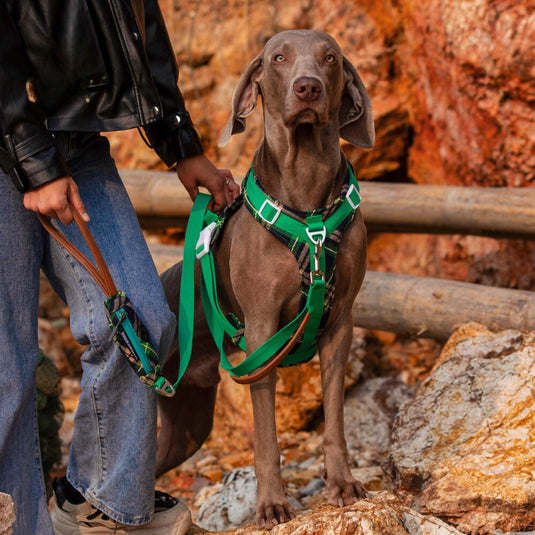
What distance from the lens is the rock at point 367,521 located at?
210cm

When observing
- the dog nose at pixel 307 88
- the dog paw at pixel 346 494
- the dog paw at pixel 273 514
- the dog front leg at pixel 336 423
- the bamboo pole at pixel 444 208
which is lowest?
the bamboo pole at pixel 444 208

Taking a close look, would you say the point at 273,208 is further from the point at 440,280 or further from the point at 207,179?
the point at 440,280

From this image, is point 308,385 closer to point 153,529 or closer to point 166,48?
point 153,529

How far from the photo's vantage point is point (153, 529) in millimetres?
2516

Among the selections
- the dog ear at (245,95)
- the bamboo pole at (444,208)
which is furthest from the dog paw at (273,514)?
the bamboo pole at (444,208)

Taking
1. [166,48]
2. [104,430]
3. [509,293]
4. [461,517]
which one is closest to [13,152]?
[166,48]

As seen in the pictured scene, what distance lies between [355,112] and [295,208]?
1.27 ft

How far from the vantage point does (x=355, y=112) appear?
8.16ft

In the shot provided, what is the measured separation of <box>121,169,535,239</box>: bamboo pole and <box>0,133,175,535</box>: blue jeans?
2.24 m

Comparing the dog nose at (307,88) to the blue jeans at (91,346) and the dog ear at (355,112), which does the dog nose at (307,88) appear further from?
the blue jeans at (91,346)

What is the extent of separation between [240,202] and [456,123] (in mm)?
2960

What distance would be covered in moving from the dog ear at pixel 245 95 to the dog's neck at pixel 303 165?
0.11m

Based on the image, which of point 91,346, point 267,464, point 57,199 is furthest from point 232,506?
point 57,199

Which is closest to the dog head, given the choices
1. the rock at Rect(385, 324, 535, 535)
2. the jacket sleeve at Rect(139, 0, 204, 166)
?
the jacket sleeve at Rect(139, 0, 204, 166)
